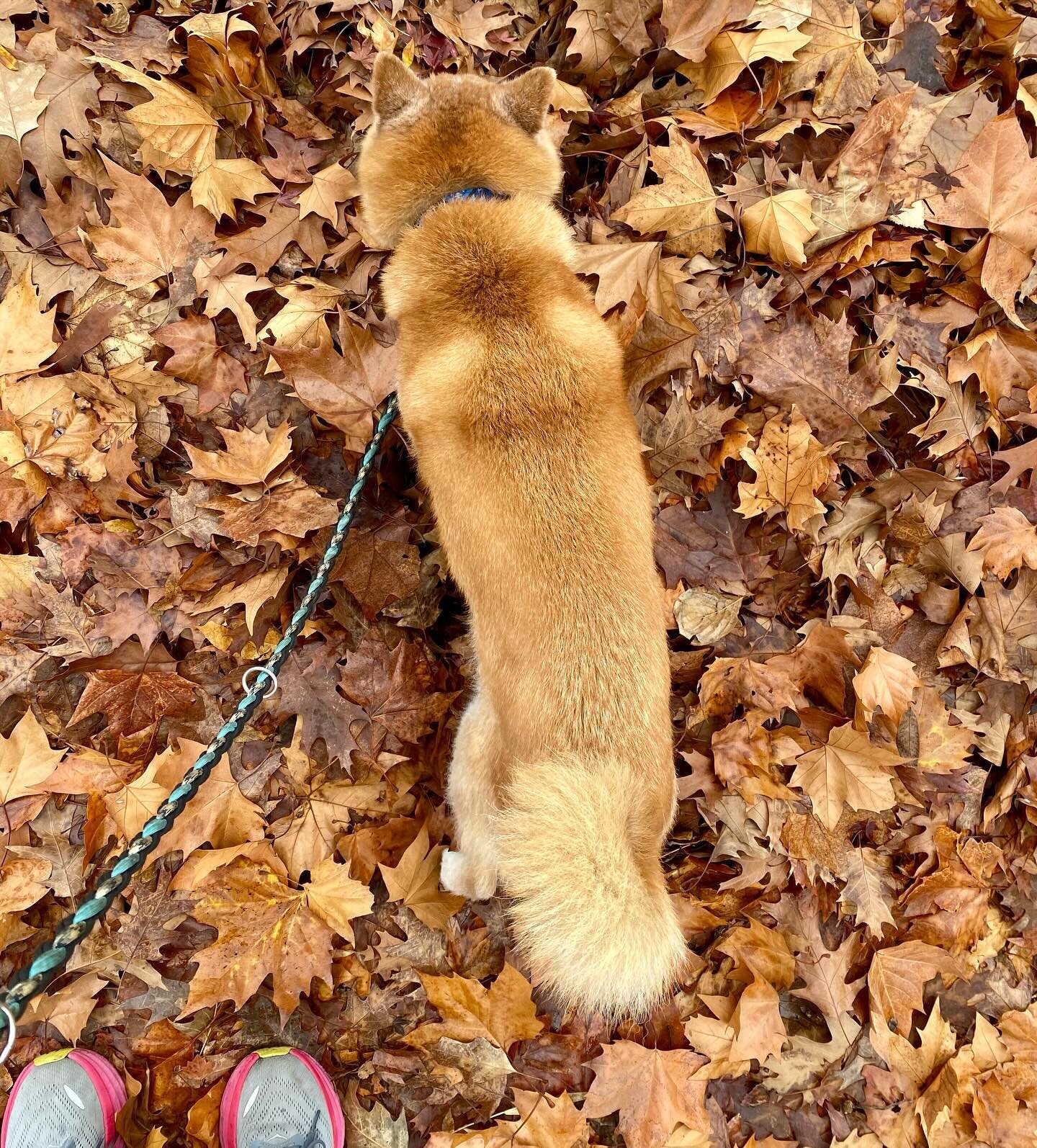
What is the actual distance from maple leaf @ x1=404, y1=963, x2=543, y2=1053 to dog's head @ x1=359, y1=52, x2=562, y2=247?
2.65 meters

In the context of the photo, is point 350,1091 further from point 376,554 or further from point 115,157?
point 115,157

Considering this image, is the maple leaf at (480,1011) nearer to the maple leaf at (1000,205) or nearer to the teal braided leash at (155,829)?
the teal braided leash at (155,829)

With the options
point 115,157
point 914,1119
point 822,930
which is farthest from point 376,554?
point 914,1119

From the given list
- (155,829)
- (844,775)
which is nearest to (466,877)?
(155,829)

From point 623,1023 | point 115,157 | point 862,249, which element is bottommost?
point 623,1023

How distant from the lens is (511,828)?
5.84ft

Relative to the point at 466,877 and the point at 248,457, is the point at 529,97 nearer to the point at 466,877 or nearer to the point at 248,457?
the point at 248,457

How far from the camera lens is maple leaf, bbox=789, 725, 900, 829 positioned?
7.70 feet

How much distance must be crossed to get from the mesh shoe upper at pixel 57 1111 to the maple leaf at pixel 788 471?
3100 mm

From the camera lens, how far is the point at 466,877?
2.29 m

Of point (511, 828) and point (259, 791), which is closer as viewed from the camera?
point (511, 828)

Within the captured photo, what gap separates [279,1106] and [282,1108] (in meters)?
0.01

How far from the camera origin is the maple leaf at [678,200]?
254 centimetres

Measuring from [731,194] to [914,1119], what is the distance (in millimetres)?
3561
